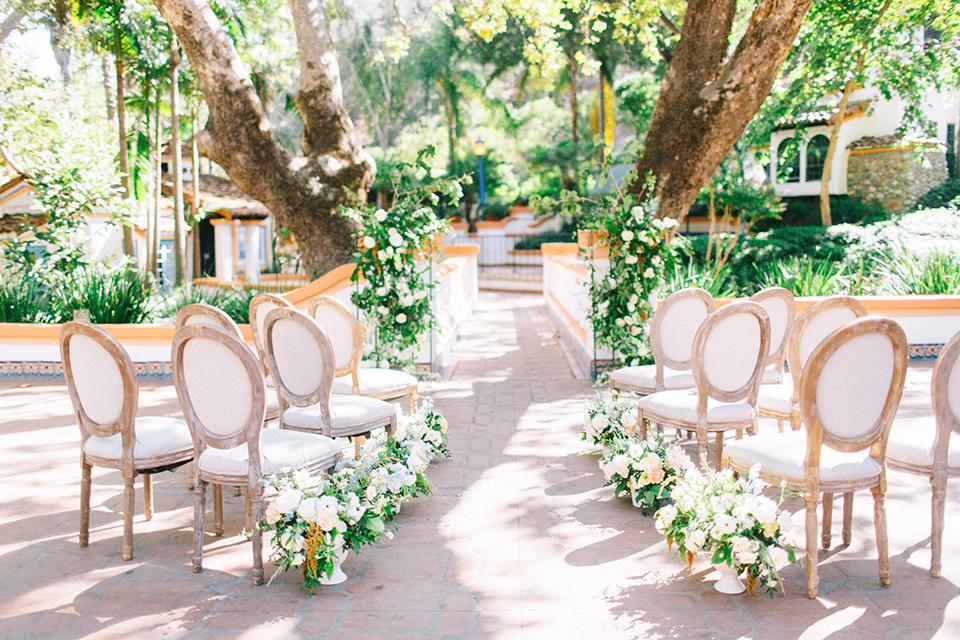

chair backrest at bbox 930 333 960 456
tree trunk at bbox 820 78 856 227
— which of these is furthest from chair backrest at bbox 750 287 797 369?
tree trunk at bbox 820 78 856 227

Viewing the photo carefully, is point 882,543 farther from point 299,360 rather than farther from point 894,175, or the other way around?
point 894,175

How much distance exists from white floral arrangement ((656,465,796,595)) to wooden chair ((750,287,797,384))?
2221mm

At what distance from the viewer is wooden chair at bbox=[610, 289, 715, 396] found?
5.25 meters

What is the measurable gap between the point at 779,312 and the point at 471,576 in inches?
125

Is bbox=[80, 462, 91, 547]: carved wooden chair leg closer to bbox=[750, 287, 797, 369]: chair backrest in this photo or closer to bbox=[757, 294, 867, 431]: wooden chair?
bbox=[757, 294, 867, 431]: wooden chair

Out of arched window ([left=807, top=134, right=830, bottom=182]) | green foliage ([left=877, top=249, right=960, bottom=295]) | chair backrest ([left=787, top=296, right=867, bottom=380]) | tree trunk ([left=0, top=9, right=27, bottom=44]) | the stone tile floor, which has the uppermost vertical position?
tree trunk ([left=0, top=9, right=27, bottom=44])

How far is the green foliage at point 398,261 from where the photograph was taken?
7.20 metres

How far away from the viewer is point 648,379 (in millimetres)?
5457

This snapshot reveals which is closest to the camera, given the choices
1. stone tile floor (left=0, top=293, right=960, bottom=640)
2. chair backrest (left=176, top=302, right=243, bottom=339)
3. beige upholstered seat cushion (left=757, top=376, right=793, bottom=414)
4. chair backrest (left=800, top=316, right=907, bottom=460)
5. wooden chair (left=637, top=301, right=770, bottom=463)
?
stone tile floor (left=0, top=293, right=960, bottom=640)

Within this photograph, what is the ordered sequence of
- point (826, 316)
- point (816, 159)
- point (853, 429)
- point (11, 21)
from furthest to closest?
1. point (816, 159)
2. point (11, 21)
3. point (826, 316)
4. point (853, 429)

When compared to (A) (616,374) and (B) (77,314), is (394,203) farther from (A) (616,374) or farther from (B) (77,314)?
(B) (77,314)

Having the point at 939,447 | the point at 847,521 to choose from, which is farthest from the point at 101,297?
the point at 939,447

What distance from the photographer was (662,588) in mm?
3363

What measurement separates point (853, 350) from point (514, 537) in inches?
77.5
